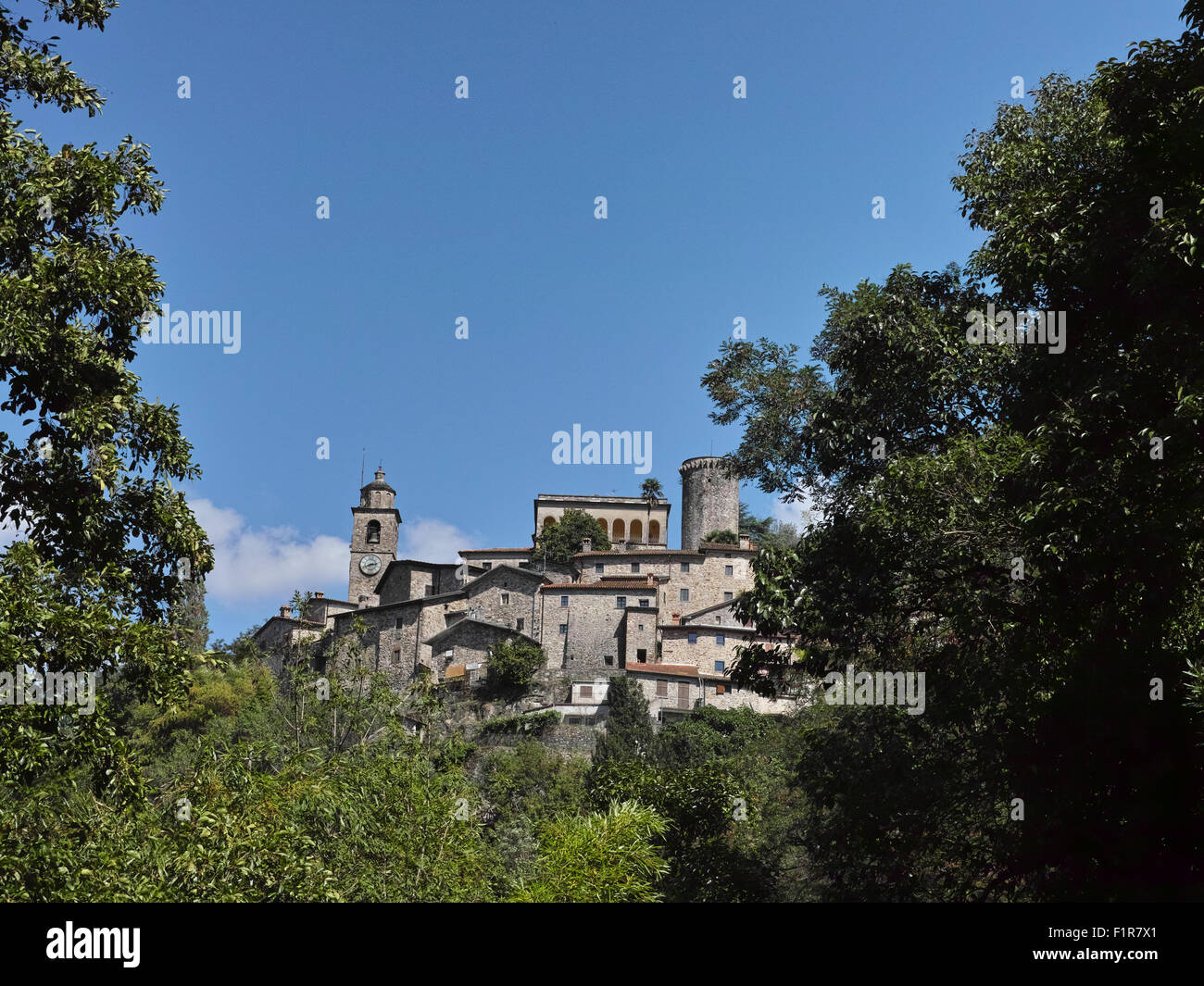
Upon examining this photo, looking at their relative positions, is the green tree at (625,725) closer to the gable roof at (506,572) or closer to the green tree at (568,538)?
the gable roof at (506,572)

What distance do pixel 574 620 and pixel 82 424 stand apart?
6067 centimetres

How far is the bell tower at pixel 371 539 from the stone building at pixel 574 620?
439 mm

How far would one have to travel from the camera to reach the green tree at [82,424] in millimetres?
10305

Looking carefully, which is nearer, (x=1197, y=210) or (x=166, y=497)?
(x=1197, y=210)

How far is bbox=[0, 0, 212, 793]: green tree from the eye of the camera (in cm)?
1030

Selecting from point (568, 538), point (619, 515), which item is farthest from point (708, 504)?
point (568, 538)

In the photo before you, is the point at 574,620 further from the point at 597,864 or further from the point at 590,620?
the point at 597,864

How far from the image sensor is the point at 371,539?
90000mm

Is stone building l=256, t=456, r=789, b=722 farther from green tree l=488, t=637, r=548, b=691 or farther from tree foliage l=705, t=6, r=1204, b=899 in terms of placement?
tree foliage l=705, t=6, r=1204, b=899

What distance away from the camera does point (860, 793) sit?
16.6m
